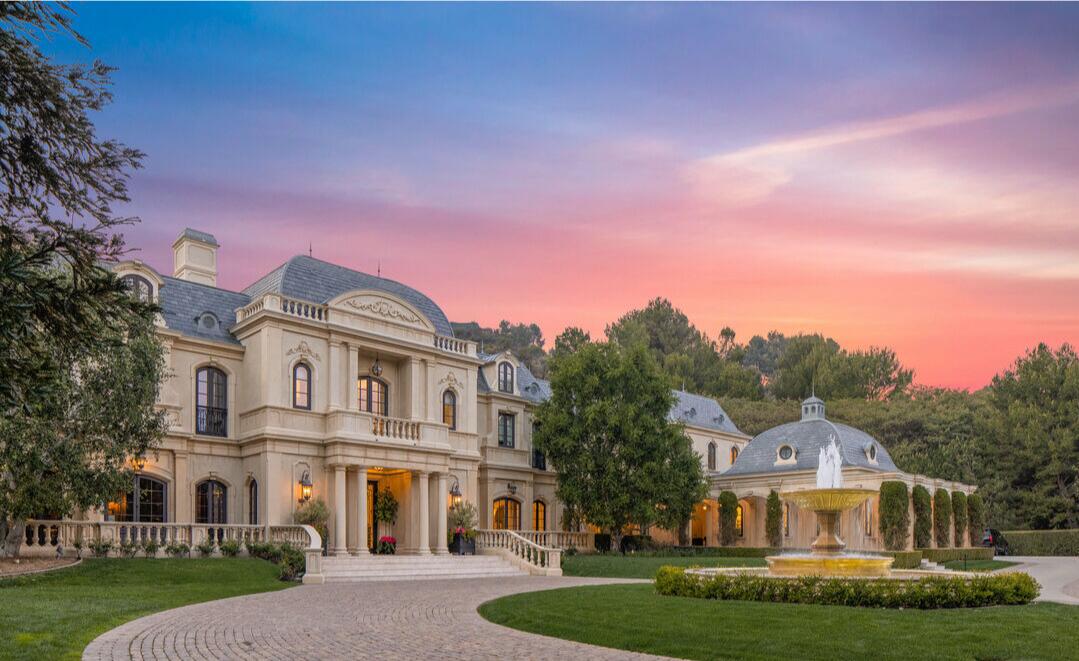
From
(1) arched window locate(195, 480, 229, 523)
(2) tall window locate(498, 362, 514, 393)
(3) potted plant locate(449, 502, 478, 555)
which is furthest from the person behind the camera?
(2) tall window locate(498, 362, 514, 393)

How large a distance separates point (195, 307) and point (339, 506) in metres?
8.27

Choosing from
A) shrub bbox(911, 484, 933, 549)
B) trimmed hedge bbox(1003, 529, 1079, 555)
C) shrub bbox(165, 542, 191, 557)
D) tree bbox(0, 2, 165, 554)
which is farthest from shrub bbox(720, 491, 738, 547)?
tree bbox(0, 2, 165, 554)

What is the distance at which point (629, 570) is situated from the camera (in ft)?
94.4

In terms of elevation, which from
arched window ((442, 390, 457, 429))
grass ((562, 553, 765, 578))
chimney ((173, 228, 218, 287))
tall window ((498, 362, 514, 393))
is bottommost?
grass ((562, 553, 765, 578))

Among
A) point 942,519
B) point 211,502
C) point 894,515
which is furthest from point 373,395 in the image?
point 942,519

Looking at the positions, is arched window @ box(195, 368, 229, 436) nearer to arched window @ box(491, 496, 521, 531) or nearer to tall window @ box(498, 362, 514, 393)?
arched window @ box(491, 496, 521, 531)

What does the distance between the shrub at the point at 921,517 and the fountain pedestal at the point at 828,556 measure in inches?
807

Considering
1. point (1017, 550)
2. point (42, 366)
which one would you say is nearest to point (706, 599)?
point (42, 366)

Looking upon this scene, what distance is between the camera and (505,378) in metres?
40.0

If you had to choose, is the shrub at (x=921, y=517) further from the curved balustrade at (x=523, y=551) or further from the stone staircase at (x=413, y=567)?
the stone staircase at (x=413, y=567)

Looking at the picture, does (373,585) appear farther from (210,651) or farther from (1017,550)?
(1017,550)

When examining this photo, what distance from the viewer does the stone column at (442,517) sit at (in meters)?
31.5

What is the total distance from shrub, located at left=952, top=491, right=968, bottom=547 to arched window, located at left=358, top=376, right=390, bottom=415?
84.7ft

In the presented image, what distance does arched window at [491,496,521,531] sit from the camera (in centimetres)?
3856
